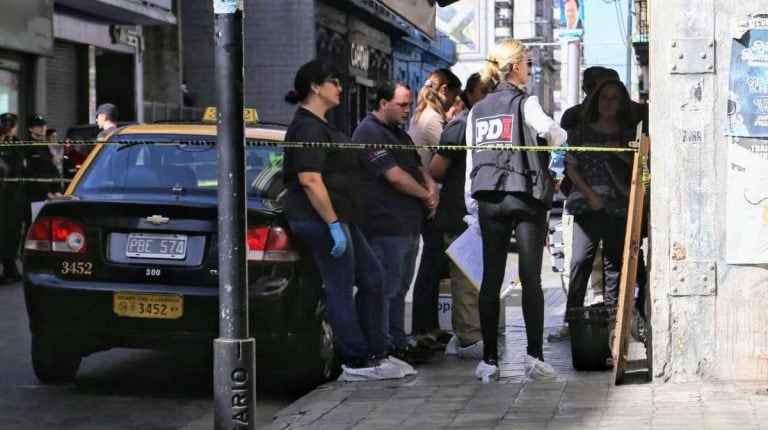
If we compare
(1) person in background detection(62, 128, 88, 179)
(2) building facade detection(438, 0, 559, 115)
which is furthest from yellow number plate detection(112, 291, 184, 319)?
(2) building facade detection(438, 0, 559, 115)

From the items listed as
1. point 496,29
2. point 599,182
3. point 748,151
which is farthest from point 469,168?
point 496,29

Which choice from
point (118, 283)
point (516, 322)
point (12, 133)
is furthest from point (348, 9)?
point (118, 283)

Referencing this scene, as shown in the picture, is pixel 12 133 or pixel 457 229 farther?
pixel 12 133

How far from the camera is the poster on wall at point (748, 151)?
23.0 ft

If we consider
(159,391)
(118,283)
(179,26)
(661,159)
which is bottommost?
(159,391)

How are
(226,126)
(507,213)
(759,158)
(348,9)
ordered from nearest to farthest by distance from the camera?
(226,126), (759,158), (507,213), (348,9)

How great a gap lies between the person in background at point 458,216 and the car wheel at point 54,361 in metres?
2.39

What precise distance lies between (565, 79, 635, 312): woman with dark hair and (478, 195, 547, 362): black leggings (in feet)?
3.22

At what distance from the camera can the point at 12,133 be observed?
50.9ft

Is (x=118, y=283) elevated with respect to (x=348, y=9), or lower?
lower

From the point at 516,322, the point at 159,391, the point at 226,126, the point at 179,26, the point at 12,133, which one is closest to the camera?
the point at 226,126

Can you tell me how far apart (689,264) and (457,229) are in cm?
231

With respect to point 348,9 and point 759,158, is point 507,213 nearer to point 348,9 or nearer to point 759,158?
point 759,158

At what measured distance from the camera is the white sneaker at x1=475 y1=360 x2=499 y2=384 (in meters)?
7.76
